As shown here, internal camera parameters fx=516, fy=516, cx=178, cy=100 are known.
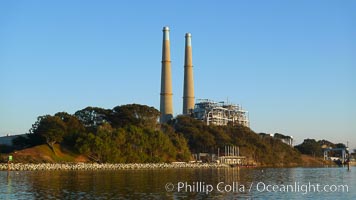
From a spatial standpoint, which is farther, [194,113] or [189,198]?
[194,113]

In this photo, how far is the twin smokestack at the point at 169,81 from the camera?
142m

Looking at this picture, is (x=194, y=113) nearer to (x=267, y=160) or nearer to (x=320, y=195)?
(x=267, y=160)

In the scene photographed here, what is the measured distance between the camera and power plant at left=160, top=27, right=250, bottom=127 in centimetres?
14300

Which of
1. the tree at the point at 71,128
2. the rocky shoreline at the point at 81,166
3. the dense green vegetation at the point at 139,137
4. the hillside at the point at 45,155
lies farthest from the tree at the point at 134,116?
the hillside at the point at 45,155

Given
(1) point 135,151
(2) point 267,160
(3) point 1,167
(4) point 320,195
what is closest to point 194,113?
(2) point 267,160

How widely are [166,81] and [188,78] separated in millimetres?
8245

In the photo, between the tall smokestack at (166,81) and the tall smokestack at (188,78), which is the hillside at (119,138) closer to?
the tall smokestack at (166,81)

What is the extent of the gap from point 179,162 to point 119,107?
2000cm

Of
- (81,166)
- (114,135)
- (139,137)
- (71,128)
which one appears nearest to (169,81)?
(139,137)

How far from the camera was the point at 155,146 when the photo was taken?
114938 mm

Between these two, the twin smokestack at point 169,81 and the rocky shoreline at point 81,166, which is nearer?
the rocky shoreline at point 81,166

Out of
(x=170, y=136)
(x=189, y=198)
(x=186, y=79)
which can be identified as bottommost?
(x=189, y=198)

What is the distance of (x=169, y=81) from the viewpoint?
142500mm

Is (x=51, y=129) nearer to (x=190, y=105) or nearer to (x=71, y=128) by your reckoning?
(x=71, y=128)
